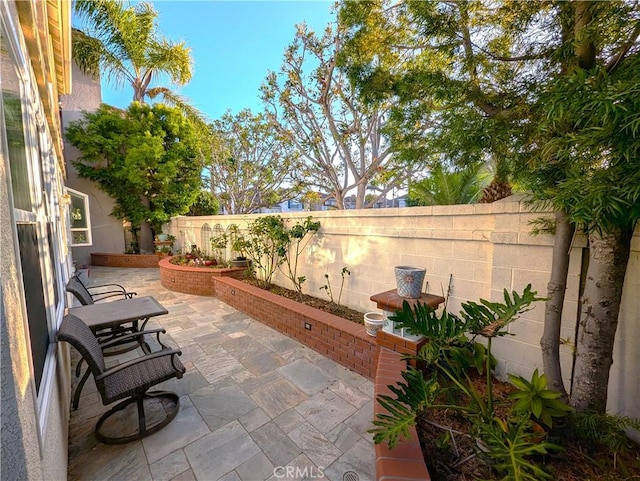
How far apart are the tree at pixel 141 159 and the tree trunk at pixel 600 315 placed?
1295cm

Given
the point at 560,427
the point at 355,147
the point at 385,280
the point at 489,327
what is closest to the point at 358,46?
the point at 385,280

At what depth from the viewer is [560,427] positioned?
5.71 ft

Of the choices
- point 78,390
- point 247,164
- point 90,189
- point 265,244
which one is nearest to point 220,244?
point 265,244

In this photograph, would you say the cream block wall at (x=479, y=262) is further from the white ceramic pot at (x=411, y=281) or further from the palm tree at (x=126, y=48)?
the palm tree at (x=126, y=48)

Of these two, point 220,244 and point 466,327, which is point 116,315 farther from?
point 220,244

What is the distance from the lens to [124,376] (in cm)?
234

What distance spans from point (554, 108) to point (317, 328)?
338 centimetres

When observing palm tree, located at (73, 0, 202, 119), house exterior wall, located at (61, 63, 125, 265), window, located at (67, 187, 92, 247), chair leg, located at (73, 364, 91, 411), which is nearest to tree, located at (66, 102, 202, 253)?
house exterior wall, located at (61, 63, 125, 265)

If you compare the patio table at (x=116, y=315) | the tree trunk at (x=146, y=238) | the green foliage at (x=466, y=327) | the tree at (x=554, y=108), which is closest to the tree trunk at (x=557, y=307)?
the tree at (x=554, y=108)

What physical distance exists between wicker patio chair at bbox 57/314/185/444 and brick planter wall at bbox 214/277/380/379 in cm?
185

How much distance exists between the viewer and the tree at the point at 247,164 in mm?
12094

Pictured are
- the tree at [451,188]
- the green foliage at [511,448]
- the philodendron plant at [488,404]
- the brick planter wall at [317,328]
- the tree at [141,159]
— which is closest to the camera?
the green foliage at [511,448]

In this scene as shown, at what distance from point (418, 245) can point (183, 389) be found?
333 cm

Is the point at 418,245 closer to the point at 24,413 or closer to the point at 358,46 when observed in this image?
the point at 358,46
